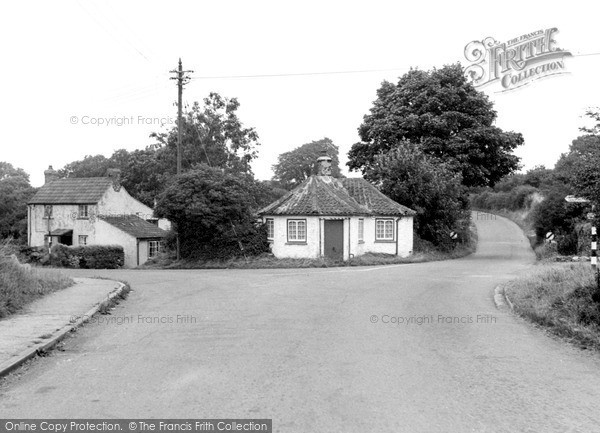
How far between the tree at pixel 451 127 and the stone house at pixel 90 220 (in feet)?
60.2

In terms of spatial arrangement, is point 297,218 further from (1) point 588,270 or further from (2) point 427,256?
(1) point 588,270

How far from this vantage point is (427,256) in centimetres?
3722

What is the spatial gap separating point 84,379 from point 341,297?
955 centimetres

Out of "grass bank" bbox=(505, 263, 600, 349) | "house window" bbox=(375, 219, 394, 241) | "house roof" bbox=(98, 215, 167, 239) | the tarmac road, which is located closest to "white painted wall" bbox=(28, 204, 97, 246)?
"house roof" bbox=(98, 215, 167, 239)

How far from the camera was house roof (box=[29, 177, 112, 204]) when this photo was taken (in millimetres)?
48438

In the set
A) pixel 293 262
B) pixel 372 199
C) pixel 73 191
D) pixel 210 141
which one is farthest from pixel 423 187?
pixel 73 191

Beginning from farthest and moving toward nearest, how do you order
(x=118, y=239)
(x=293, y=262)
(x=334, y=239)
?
(x=118, y=239)
(x=334, y=239)
(x=293, y=262)

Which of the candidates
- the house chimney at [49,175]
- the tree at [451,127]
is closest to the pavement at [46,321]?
the tree at [451,127]

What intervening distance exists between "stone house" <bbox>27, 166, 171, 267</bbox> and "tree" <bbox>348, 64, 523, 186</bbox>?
18342 mm

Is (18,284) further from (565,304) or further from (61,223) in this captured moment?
(61,223)

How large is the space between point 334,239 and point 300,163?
4612 centimetres

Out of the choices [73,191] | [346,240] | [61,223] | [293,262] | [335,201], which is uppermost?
[73,191]

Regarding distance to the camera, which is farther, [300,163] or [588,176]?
[300,163]

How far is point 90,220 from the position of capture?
1886 inches
